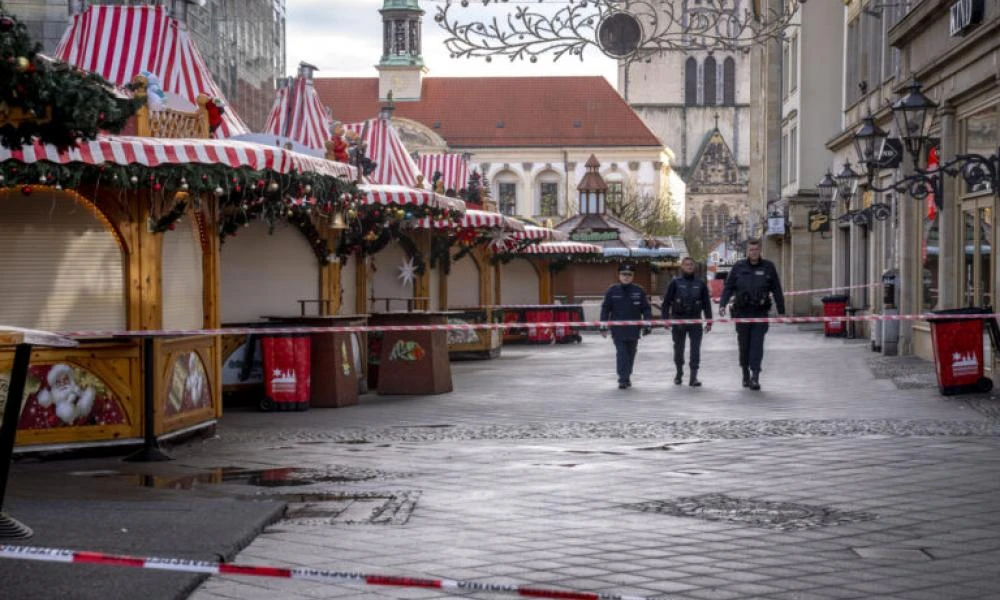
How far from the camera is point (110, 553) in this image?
7582 mm

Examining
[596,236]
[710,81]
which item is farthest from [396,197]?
[710,81]

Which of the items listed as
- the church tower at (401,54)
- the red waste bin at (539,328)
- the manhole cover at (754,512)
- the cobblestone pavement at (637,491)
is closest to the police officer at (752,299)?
the cobblestone pavement at (637,491)

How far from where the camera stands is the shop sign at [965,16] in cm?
1916

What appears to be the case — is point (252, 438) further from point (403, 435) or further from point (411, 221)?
point (411, 221)

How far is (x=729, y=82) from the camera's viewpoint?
134000 millimetres

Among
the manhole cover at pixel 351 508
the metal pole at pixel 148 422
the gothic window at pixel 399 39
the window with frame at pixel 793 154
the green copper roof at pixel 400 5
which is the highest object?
the green copper roof at pixel 400 5

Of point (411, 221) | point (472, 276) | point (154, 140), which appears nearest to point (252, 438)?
point (154, 140)

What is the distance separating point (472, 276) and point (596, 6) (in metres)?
14.4

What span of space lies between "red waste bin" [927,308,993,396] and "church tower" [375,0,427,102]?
320 feet

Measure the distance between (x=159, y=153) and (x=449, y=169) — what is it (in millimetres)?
31617

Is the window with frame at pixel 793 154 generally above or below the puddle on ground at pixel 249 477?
above

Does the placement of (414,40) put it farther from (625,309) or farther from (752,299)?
(752,299)

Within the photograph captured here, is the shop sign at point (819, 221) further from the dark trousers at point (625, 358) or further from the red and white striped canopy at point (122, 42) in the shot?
the red and white striped canopy at point (122, 42)

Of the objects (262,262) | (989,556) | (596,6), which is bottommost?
(989,556)
